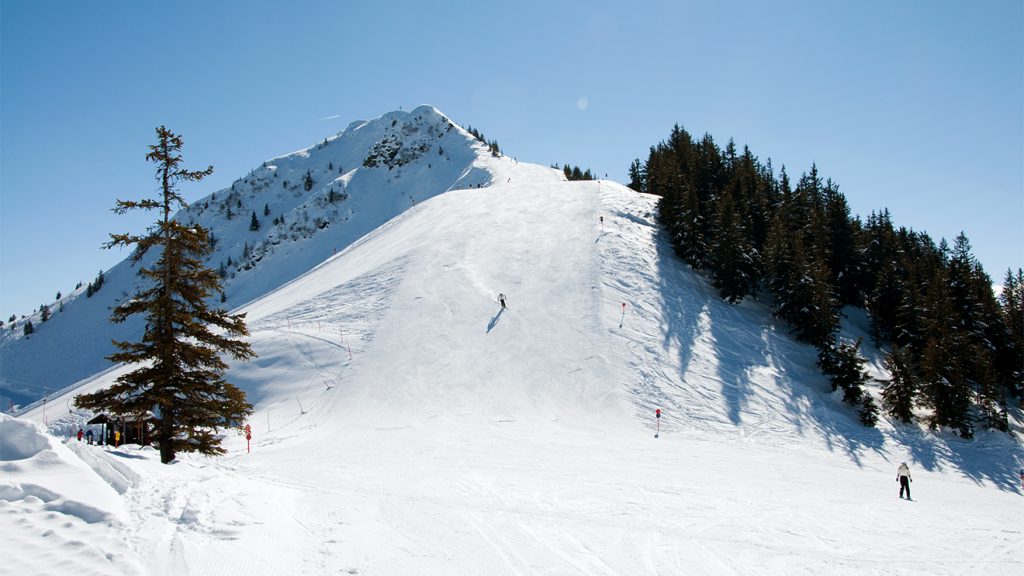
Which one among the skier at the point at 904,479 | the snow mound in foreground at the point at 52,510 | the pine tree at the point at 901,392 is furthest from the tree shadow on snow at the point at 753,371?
the snow mound in foreground at the point at 52,510

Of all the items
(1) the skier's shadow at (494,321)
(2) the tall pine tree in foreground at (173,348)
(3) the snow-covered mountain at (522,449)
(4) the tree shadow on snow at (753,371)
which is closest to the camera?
(3) the snow-covered mountain at (522,449)

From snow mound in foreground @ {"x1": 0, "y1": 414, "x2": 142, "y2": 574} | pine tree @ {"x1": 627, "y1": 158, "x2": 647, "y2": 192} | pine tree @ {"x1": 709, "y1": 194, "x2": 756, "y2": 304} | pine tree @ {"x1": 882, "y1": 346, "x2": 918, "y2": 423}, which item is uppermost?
pine tree @ {"x1": 627, "y1": 158, "x2": 647, "y2": 192}

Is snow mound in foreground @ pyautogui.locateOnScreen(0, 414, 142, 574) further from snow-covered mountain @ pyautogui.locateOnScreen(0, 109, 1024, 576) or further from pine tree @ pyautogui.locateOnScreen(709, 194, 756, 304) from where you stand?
pine tree @ pyautogui.locateOnScreen(709, 194, 756, 304)

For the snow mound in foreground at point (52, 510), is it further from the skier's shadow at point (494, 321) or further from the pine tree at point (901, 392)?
the pine tree at point (901, 392)

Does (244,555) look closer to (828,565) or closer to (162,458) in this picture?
(162,458)

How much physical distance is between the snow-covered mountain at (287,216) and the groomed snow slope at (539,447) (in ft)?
154

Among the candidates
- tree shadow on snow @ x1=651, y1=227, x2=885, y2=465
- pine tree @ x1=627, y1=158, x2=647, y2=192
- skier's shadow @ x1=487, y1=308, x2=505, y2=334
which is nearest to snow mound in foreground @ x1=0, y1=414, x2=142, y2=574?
tree shadow on snow @ x1=651, y1=227, x2=885, y2=465

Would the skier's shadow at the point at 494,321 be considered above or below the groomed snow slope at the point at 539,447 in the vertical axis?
above

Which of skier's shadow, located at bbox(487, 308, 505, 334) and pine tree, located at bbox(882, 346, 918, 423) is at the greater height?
skier's shadow, located at bbox(487, 308, 505, 334)

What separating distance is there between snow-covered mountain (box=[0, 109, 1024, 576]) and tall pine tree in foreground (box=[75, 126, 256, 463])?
1.41 meters

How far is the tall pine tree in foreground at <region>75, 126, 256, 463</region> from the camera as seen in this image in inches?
571

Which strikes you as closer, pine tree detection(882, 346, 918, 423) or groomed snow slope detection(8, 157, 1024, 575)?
groomed snow slope detection(8, 157, 1024, 575)

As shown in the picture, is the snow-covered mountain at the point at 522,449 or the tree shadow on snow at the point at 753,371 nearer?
the snow-covered mountain at the point at 522,449

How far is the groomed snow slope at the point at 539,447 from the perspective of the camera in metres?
9.17
